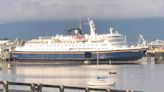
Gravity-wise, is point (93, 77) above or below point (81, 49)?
below

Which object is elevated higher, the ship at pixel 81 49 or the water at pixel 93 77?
the ship at pixel 81 49

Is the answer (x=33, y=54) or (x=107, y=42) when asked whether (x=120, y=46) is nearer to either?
(x=107, y=42)

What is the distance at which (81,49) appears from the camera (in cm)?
14888

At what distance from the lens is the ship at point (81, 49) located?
5753 inches

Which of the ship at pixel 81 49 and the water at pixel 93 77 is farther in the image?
the ship at pixel 81 49

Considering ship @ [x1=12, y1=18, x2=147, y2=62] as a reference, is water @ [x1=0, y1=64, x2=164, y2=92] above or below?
below

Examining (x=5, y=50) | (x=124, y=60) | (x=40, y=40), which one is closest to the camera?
(x=124, y=60)

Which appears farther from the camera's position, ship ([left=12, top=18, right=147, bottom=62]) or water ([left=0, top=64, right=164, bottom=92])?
ship ([left=12, top=18, right=147, bottom=62])

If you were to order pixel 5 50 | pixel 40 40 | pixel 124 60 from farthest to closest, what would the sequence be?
pixel 5 50 → pixel 40 40 → pixel 124 60

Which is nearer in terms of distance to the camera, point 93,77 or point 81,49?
point 93,77

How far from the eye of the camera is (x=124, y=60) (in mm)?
146625

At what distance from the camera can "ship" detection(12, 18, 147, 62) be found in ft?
479

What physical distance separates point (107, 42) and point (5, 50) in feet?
129

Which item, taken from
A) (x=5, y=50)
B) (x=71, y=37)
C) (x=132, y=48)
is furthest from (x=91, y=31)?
(x=5, y=50)
